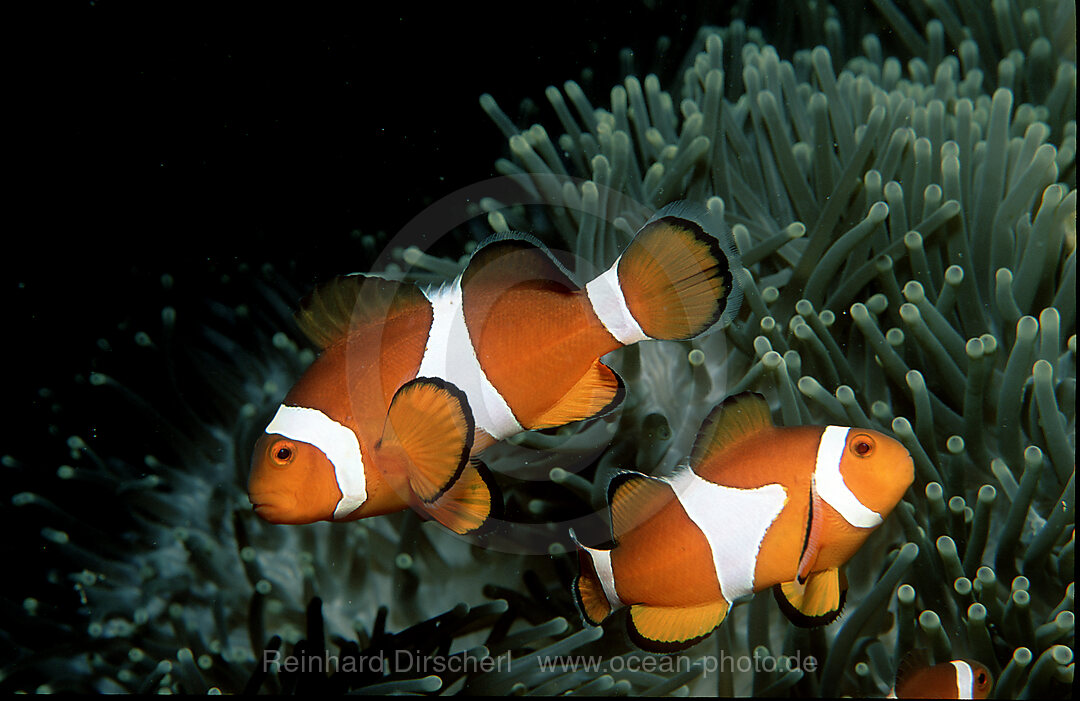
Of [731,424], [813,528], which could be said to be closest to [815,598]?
[813,528]

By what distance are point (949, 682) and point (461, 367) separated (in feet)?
2.33

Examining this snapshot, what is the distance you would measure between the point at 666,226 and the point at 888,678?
0.78m

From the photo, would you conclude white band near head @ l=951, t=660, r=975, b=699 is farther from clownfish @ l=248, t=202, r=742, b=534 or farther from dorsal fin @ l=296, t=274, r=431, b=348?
dorsal fin @ l=296, t=274, r=431, b=348

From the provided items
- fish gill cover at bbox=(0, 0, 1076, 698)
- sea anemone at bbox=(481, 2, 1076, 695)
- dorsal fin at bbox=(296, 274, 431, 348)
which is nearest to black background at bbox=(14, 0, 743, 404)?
fish gill cover at bbox=(0, 0, 1076, 698)

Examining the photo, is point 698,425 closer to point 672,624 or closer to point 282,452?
point 672,624

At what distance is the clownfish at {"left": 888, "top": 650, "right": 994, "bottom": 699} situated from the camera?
2.74 feet

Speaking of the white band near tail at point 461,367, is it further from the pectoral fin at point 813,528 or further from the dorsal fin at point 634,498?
the pectoral fin at point 813,528

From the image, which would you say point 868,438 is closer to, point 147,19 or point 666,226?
point 666,226

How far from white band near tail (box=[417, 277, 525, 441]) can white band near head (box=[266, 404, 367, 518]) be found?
12 centimetres

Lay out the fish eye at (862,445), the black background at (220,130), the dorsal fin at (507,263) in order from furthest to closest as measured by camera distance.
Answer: the black background at (220,130) → the dorsal fin at (507,263) → the fish eye at (862,445)

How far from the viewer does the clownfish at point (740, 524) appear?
31.4 inches

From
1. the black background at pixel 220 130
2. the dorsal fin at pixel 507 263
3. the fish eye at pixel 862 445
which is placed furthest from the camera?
the black background at pixel 220 130

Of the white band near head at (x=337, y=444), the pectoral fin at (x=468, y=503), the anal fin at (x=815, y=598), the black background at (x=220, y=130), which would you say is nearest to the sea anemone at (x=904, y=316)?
the anal fin at (x=815, y=598)

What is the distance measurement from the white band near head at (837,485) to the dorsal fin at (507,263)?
0.37 m
